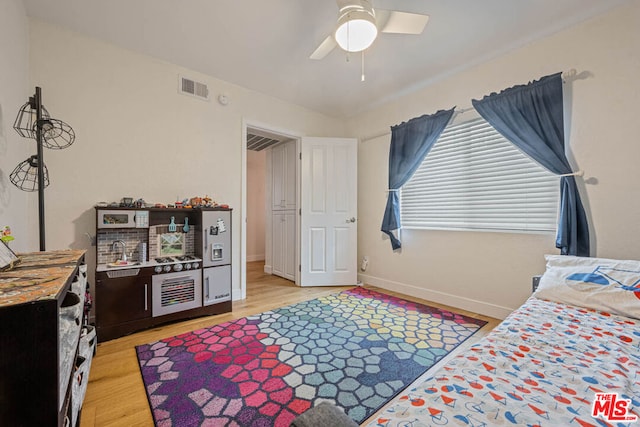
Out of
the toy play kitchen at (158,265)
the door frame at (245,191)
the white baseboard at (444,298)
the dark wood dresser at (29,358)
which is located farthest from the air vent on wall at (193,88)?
the white baseboard at (444,298)

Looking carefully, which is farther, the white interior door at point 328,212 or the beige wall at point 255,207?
the beige wall at point 255,207

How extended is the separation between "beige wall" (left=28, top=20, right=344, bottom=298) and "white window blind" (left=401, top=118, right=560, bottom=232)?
227 cm

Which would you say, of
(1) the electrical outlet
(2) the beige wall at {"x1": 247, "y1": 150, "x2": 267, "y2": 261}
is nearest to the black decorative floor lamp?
(1) the electrical outlet

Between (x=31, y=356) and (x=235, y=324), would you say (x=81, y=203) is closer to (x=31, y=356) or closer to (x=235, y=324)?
(x=235, y=324)

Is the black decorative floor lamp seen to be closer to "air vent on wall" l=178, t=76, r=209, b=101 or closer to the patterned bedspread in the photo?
"air vent on wall" l=178, t=76, r=209, b=101

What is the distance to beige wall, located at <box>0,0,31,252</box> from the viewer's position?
1.58 metres

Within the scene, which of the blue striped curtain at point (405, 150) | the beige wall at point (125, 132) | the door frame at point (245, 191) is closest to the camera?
the beige wall at point (125, 132)

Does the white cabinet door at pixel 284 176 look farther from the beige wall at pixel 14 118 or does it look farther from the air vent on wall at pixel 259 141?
the beige wall at pixel 14 118

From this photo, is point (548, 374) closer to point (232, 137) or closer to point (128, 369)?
point (128, 369)

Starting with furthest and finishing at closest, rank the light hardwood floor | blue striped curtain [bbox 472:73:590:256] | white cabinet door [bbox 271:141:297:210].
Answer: white cabinet door [bbox 271:141:297:210], blue striped curtain [bbox 472:73:590:256], the light hardwood floor

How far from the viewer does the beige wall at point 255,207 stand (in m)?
5.85

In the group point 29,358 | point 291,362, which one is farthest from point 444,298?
point 29,358

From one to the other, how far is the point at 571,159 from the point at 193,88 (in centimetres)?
362

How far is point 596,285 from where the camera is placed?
1529 mm
